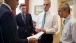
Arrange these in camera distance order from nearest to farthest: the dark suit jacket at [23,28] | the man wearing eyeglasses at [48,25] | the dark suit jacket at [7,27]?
1. the dark suit jacket at [7,27]
2. the man wearing eyeglasses at [48,25]
3. the dark suit jacket at [23,28]

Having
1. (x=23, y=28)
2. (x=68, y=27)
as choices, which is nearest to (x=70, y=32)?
(x=68, y=27)

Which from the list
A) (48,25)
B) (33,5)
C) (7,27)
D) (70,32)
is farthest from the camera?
(33,5)

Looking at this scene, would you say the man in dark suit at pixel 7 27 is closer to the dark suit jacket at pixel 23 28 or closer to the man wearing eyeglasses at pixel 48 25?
the man wearing eyeglasses at pixel 48 25

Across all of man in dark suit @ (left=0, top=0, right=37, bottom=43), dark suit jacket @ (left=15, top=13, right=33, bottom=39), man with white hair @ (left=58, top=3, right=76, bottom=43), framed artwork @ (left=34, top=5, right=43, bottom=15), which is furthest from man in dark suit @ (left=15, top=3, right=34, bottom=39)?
man in dark suit @ (left=0, top=0, right=37, bottom=43)

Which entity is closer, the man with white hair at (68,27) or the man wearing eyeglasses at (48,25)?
the man with white hair at (68,27)

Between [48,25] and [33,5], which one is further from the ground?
[33,5]

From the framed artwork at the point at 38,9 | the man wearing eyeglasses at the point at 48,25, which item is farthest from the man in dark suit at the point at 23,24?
the framed artwork at the point at 38,9

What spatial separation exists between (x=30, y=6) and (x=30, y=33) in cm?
201

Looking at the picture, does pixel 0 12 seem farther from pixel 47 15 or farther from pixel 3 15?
pixel 47 15

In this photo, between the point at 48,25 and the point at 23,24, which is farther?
the point at 23,24

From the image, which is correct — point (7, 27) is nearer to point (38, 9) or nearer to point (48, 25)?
point (48, 25)

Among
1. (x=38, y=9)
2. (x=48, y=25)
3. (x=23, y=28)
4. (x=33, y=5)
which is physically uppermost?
(x=33, y=5)

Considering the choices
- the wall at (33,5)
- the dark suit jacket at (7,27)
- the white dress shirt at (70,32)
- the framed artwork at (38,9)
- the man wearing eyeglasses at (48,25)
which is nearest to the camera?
the dark suit jacket at (7,27)

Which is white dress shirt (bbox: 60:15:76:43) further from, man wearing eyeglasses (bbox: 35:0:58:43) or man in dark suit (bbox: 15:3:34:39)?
man in dark suit (bbox: 15:3:34:39)
